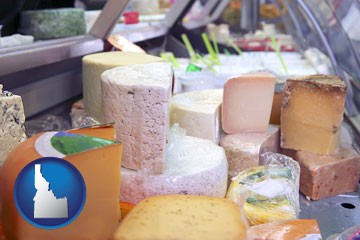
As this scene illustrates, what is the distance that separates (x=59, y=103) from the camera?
4.75ft

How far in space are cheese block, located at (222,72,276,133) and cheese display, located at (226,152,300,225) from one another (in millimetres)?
181

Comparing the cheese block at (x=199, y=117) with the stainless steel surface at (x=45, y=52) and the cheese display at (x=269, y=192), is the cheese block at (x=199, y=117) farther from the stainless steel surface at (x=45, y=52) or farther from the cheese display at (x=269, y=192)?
the stainless steel surface at (x=45, y=52)

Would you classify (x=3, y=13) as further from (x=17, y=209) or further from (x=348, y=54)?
(x=348, y=54)

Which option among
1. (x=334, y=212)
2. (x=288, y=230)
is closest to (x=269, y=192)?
(x=288, y=230)

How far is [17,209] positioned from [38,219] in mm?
40

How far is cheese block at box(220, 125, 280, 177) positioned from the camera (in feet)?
4.01

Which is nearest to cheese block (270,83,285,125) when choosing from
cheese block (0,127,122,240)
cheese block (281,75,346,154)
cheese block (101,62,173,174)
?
cheese block (281,75,346,154)

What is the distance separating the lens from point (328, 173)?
4.09 feet

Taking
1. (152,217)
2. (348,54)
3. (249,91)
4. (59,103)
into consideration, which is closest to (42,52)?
(59,103)

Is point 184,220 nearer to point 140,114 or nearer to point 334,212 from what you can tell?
point 140,114

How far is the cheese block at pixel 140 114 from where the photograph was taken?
87 cm

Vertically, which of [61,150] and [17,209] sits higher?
[61,150]

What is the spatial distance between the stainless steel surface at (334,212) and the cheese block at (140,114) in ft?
1.61

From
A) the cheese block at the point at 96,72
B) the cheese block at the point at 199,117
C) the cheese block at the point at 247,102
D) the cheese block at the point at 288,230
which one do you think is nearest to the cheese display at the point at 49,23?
the cheese block at the point at 96,72
